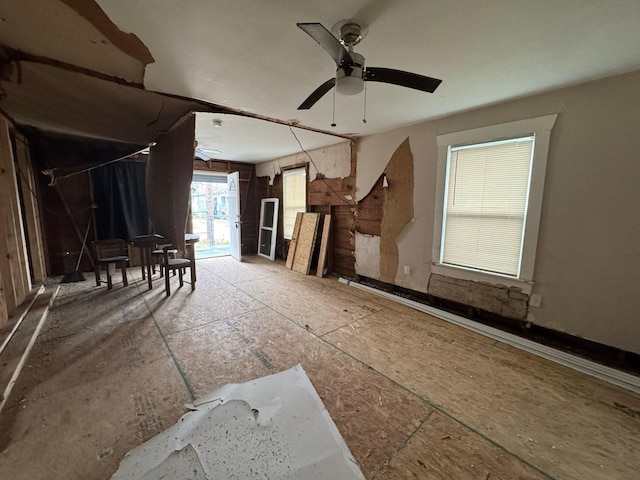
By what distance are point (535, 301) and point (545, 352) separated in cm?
48

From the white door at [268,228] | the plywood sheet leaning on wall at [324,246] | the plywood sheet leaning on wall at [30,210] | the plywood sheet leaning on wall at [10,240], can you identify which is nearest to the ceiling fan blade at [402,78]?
the plywood sheet leaning on wall at [324,246]

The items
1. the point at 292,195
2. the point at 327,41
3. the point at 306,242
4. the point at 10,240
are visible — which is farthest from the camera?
the point at 292,195

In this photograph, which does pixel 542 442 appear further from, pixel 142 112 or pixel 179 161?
pixel 142 112

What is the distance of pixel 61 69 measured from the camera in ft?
5.93

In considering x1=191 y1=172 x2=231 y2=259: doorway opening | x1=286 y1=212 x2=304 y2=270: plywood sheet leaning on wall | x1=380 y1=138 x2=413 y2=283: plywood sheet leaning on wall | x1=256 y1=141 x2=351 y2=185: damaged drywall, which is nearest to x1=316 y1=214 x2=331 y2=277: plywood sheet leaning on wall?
x1=286 y1=212 x2=304 y2=270: plywood sheet leaning on wall

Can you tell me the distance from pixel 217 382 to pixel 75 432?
0.77 metres

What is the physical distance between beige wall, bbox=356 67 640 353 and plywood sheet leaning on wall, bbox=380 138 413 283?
1020 millimetres

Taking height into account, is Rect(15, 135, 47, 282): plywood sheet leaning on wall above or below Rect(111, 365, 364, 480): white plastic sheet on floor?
above

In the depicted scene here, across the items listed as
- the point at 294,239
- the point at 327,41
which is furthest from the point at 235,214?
the point at 327,41

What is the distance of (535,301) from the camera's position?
8.13 ft

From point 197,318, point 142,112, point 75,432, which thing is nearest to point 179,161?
point 142,112

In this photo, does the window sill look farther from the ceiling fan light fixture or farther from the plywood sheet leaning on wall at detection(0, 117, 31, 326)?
the plywood sheet leaning on wall at detection(0, 117, 31, 326)

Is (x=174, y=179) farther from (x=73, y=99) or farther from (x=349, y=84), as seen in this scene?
(x=349, y=84)

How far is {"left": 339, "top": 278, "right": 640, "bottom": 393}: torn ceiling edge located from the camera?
189 centimetres
